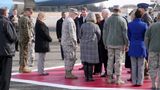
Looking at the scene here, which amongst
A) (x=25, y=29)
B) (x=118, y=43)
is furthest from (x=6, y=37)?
(x=25, y=29)

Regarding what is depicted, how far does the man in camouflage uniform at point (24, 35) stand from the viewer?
12531 millimetres

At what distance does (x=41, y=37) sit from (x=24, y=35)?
0.81 meters

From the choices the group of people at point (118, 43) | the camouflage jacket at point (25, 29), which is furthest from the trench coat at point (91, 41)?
the camouflage jacket at point (25, 29)

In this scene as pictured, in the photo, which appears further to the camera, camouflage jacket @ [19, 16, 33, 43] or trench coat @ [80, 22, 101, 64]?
camouflage jacket @ [19, 16, 33, 43]

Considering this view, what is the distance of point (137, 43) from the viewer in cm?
1028

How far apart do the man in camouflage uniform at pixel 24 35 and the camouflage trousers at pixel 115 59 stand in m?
2.99

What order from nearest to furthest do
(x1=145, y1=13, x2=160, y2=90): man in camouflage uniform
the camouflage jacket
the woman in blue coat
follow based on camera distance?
1. (x1=145, y1=13, x2=160, y2=90): man in camouflage uniform
2. the woman in blue coat
3. the camouflage jacket

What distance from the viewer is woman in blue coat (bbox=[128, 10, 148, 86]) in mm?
10227

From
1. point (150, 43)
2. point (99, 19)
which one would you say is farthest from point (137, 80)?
point (99, 19)

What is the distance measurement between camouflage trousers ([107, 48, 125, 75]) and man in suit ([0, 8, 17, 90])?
2.48 metres

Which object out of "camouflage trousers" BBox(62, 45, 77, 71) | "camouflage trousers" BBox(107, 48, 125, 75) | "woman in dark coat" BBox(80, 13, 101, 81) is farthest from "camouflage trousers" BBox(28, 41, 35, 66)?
"camouflage trousers" BBox(107, 48, 125, 75)

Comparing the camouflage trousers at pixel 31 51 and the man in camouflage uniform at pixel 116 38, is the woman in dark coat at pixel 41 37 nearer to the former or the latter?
the camouflage trousers at pixel 31 51

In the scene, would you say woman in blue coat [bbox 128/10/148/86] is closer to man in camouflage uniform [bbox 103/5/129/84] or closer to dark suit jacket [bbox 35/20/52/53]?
man in camouflage uniform [bbox 103/5/129/84]

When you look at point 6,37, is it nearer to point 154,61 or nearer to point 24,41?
point 154,61
